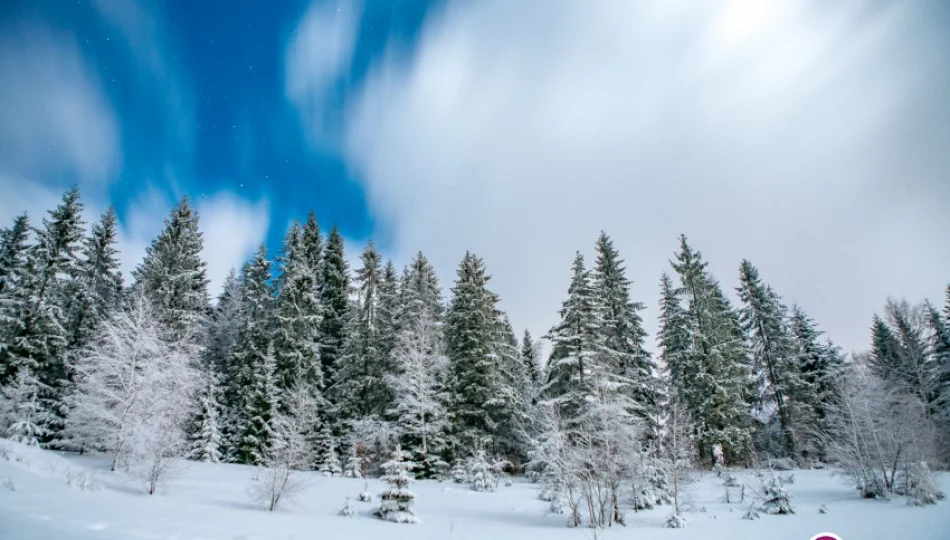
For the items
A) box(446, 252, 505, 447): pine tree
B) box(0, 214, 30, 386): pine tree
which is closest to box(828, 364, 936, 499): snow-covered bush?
box(446, 252, 505, 447): pine tree

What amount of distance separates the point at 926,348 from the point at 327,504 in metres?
56.8

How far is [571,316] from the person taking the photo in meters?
29.2

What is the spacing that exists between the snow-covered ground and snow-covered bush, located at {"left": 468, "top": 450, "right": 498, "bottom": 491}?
39.3 inches

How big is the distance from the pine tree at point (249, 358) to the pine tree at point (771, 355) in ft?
133

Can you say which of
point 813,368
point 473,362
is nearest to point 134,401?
point 473,362

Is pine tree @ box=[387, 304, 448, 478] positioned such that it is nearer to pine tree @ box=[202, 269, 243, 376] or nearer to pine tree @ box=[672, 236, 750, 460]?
pine tree @ box=[202, 269, 243, 376]

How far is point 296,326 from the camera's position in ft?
107

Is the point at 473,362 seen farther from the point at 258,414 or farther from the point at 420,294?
the point at 258,414

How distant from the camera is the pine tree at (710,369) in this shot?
106ft

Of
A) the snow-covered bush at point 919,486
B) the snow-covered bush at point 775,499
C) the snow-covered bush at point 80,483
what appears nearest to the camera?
the snow-covered bush at point 80,483

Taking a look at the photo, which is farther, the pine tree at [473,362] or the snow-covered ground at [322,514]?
the pine tree at [473,362]

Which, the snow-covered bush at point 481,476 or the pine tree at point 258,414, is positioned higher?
the pine tree at point 258,414

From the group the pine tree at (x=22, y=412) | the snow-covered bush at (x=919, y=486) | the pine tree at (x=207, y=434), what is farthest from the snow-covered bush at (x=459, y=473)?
the pine tree at (x=22, y=412)

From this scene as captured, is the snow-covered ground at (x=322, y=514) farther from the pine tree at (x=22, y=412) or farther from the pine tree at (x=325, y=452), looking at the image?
the pine tree at (x=22, y=412)
